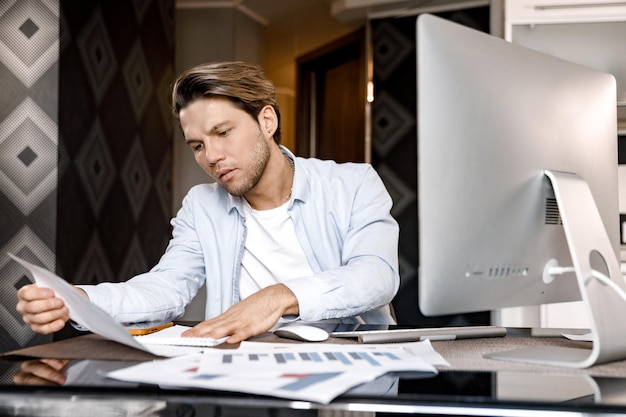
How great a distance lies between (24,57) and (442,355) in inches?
103

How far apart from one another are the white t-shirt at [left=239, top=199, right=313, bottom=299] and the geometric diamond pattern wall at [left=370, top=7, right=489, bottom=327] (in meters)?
2.88

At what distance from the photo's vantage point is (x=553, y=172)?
42.3 inches

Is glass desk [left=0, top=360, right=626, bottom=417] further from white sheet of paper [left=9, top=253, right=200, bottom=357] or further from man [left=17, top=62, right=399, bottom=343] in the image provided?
man [left=17, top=62, right=399, bottom=343]

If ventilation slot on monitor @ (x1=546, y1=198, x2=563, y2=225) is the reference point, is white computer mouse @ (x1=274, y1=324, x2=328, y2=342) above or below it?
below

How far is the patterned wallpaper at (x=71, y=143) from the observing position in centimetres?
302

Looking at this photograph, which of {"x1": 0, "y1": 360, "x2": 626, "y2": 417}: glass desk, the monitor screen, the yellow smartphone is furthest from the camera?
the yellow smartphone

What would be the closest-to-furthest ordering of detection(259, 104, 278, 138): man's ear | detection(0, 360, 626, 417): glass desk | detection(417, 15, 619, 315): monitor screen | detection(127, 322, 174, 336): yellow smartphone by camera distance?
detection(0, 360, 626, 417): glass desk → detection(417, 15, 619, 315): monitor screen → detection(127, 322, 174, 336): yellow smartphone → detection(259, 104, 278, 138): man's ear

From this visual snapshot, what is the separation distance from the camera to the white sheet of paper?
3.08 ft

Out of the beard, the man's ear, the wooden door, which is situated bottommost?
the beard

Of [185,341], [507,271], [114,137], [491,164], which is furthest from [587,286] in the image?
[114,137]

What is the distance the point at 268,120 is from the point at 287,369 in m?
1.25

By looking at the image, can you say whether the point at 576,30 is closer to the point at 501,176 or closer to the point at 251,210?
the point at 251,210

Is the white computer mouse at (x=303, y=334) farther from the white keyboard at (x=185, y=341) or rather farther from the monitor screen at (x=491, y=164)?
the monitor screen at (x=491, y=164)

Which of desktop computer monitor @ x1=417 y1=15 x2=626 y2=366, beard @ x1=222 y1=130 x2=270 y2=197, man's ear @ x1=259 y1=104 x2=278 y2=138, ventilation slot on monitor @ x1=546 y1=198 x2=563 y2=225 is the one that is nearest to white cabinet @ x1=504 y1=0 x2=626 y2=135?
man's ear @ x1=259 y1=104 x2=278 y2=138
